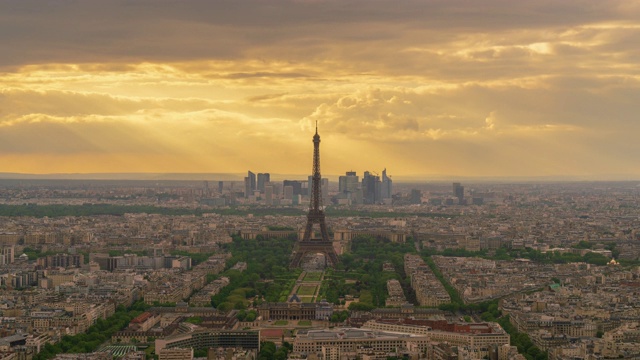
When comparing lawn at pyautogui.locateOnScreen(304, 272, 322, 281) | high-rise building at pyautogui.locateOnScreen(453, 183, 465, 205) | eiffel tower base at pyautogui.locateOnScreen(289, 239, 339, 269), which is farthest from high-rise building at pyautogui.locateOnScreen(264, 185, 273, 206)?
lawn at pyautogui.locateOnScreen(304, 272, 322, 281)

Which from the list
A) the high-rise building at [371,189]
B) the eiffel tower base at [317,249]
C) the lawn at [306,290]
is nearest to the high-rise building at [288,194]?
the high-rise building at [371,189]

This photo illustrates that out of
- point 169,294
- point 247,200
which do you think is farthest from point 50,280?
point 247,200

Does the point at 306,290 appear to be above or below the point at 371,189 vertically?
below

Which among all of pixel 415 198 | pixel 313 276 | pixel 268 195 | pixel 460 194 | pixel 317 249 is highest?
pixel 460 194

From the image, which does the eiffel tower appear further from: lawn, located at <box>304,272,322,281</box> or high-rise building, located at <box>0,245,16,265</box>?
high-rise building, located at <box>0,245,16,265</box>

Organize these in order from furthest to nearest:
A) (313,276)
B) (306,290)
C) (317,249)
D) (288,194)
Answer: (288,194) < (317,249) < (313,276) < (306,290)

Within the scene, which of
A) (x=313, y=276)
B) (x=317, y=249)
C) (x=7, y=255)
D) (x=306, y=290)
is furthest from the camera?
(x=317, y=249)

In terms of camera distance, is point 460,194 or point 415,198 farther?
point 460,194

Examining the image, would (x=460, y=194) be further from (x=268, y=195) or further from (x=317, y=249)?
(x=317, y=249)

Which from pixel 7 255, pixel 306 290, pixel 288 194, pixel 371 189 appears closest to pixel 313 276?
pixel 306 290
